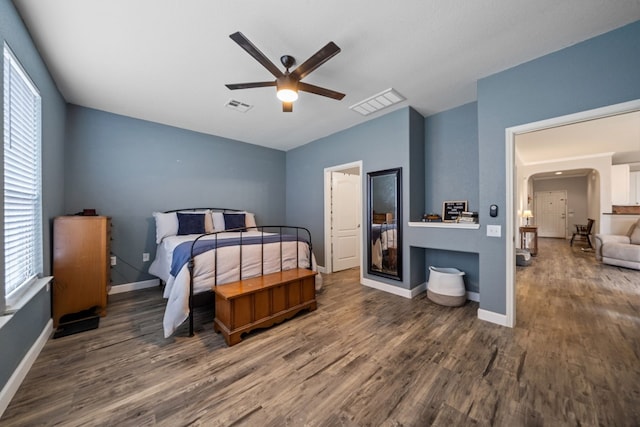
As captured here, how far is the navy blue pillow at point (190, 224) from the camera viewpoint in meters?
3.72

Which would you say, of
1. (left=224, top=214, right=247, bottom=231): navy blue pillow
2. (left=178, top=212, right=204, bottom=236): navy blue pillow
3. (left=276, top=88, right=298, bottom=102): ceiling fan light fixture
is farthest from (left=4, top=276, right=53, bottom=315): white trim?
(left=276, top=88, right=298, bottom=102): ceiling fan light fixture

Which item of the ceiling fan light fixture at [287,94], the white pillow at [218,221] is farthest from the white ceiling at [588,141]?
the white pillow at [218,221]

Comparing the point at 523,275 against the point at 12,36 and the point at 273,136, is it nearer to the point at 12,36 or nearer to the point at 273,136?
the point at 273,136

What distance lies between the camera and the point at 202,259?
2430mm

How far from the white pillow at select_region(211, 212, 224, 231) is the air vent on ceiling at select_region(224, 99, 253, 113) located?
6.03ft

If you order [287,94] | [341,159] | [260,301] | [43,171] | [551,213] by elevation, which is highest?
[287,94]

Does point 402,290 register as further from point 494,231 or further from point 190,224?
point 190,224

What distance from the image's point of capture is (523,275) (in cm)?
435

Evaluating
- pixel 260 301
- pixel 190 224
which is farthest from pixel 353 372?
pixel 190 224

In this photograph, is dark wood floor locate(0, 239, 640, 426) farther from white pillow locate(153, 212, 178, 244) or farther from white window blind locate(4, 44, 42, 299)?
white pillow locate(153, 212, 178, 244)

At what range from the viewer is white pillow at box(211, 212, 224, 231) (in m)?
4.12

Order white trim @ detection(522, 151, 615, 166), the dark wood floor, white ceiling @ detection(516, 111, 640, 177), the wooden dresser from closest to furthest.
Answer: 1. the dark wood floor
2. the wooden dresser
3. white ceiling @ detection(516, 111, 640, 177)
4. white trim @ detection(522, 151, 615, 166)

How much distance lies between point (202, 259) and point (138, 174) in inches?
97.0

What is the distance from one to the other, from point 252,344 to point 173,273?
1126mm
